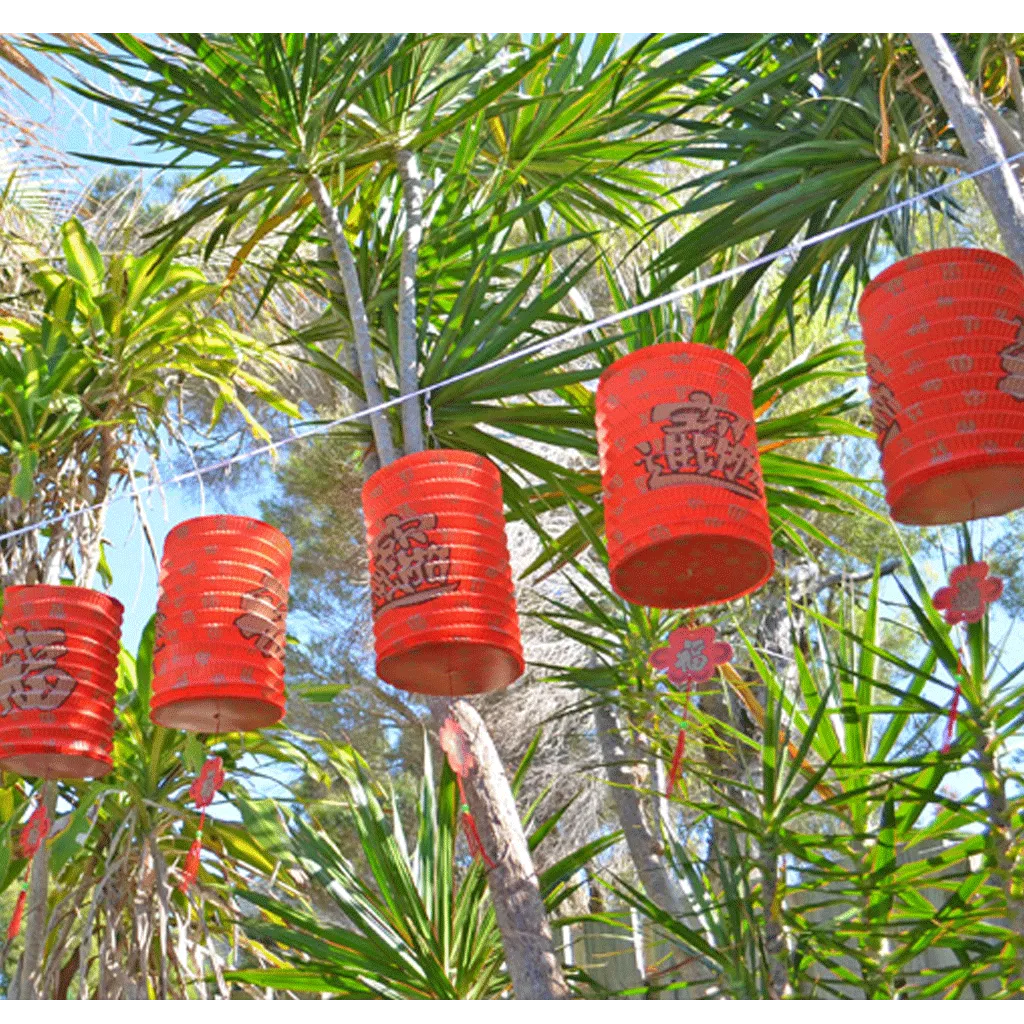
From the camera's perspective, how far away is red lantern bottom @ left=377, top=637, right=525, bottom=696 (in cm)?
250

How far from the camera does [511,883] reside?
294 centimetres

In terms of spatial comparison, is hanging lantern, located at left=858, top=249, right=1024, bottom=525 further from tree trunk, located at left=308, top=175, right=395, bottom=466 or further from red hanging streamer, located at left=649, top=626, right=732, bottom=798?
tree trunk, located at left=308, top=175, right=395, bottom=466

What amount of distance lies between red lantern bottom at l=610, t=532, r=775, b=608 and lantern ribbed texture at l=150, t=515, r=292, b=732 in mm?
675

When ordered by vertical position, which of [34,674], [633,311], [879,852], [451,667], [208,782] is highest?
[633,311]

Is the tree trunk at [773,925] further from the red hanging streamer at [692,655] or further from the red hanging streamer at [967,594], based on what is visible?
the red hanging streamer at [967,594]

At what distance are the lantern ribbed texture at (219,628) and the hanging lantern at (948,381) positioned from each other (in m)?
1.14

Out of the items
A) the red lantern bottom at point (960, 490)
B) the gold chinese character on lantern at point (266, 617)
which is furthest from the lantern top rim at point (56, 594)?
the red lantern bottom at point (960, 490)

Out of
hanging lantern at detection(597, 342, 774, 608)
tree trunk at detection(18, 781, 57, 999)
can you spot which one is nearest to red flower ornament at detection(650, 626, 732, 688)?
hanging lantern at detection(597, 342, 774, 608)

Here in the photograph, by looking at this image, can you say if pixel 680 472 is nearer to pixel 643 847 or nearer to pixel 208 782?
pixel 208 782

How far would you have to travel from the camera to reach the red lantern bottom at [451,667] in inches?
98.3

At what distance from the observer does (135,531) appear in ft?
14.1

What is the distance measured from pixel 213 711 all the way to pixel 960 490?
136cm

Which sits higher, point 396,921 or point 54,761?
point 54,761

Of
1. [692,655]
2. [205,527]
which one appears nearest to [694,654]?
[692,655]
